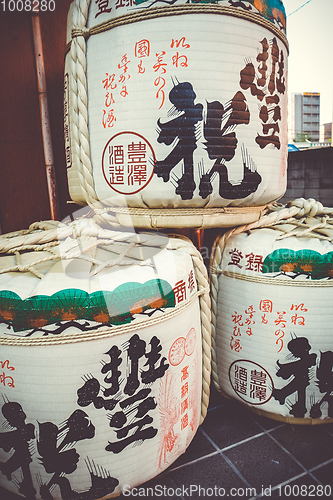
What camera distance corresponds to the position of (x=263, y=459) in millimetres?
1173

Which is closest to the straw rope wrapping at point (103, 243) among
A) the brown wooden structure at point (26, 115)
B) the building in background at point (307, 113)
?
the brown wooden structure at point (26, 115)

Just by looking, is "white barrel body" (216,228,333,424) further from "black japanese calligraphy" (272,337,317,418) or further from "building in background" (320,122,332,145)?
"building in background" (320,122,332,145)

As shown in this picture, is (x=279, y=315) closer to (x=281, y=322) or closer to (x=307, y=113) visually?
(x=281, y=322)

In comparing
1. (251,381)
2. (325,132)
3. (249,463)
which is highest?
(325,132)

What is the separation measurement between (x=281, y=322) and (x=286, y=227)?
40cm

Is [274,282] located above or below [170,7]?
below

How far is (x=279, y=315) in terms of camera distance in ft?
4.07

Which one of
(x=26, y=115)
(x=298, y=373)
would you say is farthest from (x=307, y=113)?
(x=298, y=373)

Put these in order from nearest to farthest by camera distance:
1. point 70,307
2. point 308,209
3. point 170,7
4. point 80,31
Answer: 1. point 70,307
2. point 170,7
3. point 80,31
4. point 308,209

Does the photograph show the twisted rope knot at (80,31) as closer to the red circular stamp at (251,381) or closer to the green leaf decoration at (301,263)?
the green leaf decoration at (301,263)

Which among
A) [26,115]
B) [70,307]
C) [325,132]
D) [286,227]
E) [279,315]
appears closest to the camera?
[70,307]

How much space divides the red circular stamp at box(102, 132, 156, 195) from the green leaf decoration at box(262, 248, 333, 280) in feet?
1.89

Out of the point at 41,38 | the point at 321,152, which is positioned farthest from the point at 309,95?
the point at 41,38

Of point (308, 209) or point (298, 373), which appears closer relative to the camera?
point (298, 373)
